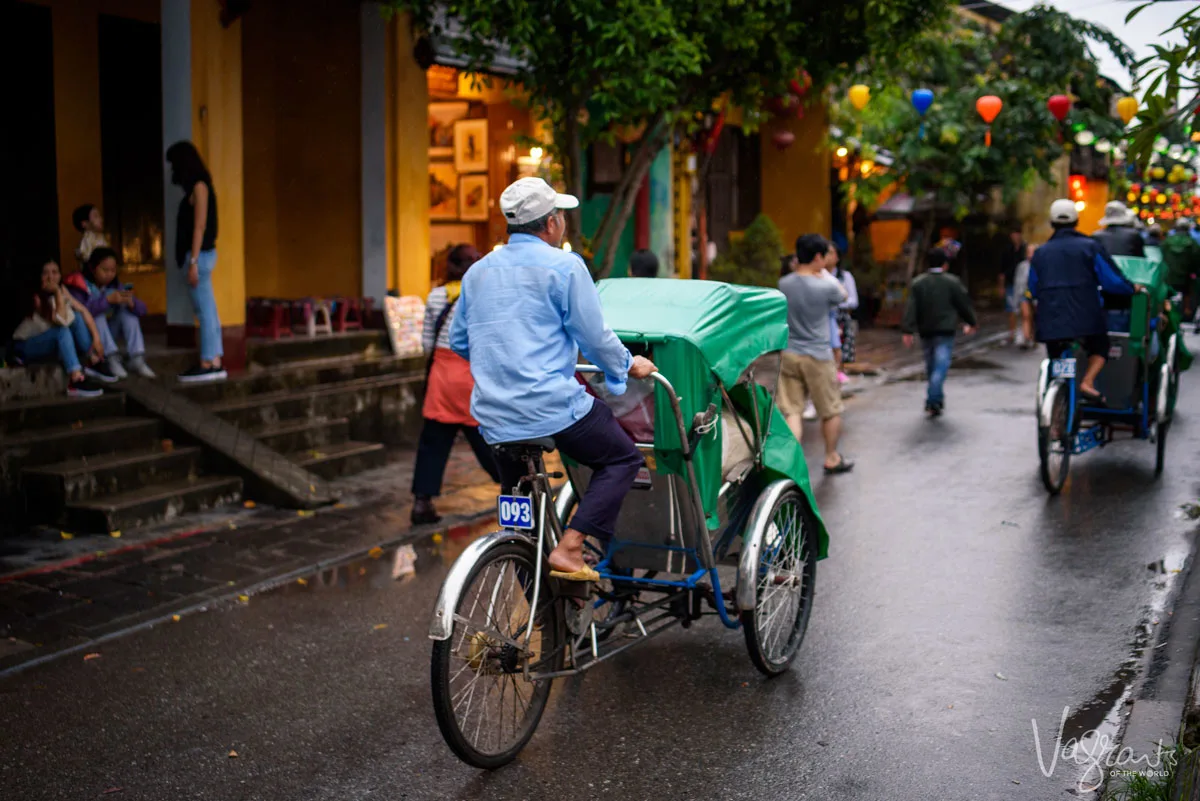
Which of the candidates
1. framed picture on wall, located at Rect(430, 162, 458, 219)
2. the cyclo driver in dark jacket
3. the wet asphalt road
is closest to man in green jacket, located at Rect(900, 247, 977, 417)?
the cyclo driver in dark jacket

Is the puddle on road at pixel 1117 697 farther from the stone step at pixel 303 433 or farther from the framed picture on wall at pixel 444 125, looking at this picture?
the framed picture on wall at pixel 444 125

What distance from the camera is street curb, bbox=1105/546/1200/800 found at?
4.49 m

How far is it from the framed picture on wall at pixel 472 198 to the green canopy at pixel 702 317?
1103cm

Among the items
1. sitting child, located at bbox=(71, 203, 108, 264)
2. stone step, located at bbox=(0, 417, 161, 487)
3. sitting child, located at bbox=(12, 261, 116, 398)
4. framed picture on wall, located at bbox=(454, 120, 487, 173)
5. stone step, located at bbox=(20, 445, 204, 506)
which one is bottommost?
stone step, located at bbox=(20, 445, 204, 506)

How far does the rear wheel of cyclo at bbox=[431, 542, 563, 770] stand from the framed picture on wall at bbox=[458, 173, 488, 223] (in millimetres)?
12095

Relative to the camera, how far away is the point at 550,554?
4.72m

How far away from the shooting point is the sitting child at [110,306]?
971 centimetres

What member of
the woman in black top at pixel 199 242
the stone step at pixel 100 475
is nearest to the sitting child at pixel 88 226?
the woman in black top at pixel 199 242

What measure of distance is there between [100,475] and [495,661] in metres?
5.03

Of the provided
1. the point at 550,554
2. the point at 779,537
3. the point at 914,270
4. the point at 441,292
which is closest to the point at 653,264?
the point at 441,292

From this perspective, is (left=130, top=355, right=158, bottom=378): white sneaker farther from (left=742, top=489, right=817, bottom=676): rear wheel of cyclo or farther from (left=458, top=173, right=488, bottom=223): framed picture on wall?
(left=458, top=173, right=488, bottom=223): framed picture on wall

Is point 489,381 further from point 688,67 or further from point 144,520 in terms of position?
point 688,67

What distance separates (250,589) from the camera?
7027 mm

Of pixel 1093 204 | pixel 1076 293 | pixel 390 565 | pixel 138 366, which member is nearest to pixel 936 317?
pixel 1076 293
